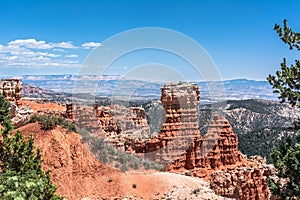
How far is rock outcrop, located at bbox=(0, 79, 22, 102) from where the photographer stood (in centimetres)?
3886

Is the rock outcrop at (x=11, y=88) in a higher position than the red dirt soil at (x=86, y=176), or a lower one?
higher

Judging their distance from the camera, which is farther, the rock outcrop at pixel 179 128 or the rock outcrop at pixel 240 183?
the rock outcrop at pixel 179 128

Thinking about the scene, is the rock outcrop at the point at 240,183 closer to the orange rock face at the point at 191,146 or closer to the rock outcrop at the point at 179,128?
the orange rock face at the point at 191,146

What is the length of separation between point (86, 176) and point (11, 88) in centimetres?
2431

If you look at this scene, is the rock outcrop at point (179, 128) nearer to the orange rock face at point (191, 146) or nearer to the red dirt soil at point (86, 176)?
the orange rock face at point (191, 146)

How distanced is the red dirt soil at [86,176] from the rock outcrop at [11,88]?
→ 19.8 meters

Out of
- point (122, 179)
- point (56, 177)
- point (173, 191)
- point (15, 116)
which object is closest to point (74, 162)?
point (56, 177)

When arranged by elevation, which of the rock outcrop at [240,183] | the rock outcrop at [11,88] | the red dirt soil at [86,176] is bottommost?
the rock outcrop at [240,183]

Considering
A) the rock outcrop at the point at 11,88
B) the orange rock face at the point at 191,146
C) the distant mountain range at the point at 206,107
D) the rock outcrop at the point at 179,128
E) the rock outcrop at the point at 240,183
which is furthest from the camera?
the rock outcrop at the point at 11,88

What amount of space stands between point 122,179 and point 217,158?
9.11 m

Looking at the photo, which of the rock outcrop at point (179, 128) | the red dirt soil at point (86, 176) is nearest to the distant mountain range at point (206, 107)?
the rock outcrop at point (179, 128)

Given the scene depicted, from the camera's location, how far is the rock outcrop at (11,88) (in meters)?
38.9

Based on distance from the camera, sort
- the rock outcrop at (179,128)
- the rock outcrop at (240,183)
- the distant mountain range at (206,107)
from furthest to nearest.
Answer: the distant mountain range at (206,107) → the rock outcrop at (179,128) → the rock outcrop at (240,183)

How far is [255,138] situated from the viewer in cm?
7638
